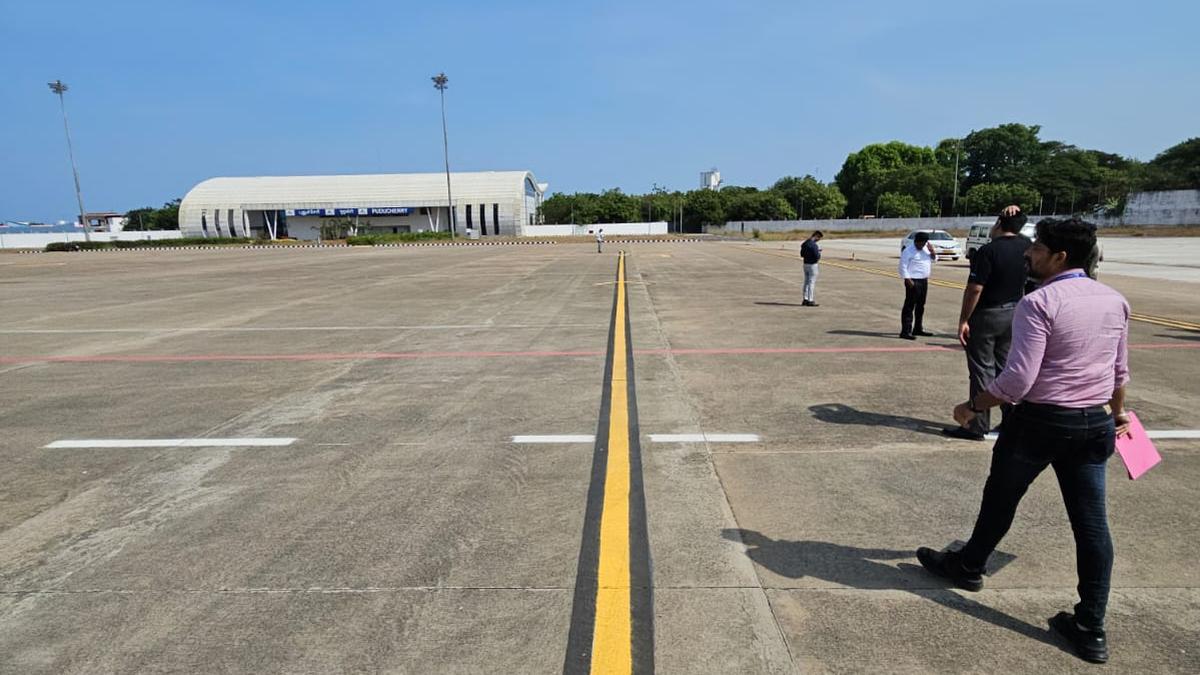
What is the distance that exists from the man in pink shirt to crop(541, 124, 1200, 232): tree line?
84825mm

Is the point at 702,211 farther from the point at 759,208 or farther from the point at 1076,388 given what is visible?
the point at 1076,388

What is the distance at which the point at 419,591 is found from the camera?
3113 mm

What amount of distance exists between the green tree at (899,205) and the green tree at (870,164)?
39.6 feet

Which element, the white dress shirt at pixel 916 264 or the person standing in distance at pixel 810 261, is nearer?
the white dress shirt at pixel 916 264

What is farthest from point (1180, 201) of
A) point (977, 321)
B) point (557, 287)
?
point (977, 321)

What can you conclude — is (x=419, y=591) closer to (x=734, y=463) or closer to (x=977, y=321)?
(x=734, y=463)

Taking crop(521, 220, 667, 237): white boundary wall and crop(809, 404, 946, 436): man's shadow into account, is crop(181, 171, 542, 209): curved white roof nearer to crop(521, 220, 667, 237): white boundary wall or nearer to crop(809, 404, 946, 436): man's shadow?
crop(521, 220, 667, 237): white boundary wall

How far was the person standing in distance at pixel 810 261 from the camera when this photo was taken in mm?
12844

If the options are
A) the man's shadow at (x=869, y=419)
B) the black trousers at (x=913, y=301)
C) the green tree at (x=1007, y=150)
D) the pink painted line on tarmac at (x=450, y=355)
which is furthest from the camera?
the green tree at (x=1007, y=150)

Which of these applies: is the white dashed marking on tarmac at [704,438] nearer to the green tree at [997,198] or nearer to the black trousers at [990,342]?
the black trousers at [990,342]

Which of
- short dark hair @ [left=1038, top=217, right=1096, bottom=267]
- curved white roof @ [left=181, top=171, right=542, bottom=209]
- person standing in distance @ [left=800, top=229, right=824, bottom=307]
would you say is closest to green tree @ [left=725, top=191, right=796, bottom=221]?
curved white roof @ [left=181, top=171, right=542, bottom=209]

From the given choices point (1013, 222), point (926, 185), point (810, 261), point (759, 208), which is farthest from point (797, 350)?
point (759, 208)

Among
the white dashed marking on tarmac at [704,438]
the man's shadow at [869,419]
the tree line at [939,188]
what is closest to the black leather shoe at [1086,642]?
the white dashed marking on tarmac at [704,438]

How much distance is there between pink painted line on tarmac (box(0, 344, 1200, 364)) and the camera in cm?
878
